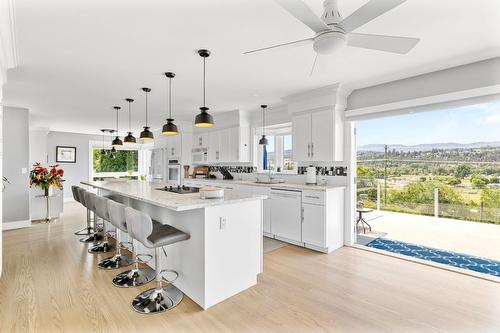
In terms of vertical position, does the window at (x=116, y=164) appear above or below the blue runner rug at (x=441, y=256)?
above

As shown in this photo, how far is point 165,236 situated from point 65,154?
329 inches

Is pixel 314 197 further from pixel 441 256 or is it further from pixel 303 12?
pixel 303 12

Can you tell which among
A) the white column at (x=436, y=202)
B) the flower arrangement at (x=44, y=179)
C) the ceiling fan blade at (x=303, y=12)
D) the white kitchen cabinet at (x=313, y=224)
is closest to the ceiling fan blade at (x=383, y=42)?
the ceiling fan blade at (x=303, y=12)

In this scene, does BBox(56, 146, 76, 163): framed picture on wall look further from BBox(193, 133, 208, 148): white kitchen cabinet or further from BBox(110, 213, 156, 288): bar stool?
BBox(110, 213, 156, 288): bar stool

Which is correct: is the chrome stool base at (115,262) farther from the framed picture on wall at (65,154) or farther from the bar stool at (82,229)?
the framed picture on wall at (65,154)

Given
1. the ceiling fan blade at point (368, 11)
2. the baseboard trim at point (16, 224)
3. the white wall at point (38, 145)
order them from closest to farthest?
the ceiling fan blade at point (368, 11) → the baseboard trim at point (16, 224) → the white wall at point (38, 145)

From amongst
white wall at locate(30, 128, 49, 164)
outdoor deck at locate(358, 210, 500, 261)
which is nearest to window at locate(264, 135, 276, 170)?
outdoor deck at locate(358, 210, 500, 261)

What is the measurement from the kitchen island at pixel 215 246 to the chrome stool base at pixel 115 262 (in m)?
0.80

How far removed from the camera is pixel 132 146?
32.9ft

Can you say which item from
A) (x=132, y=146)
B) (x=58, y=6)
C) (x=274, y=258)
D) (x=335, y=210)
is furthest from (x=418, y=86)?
(x=132, y=146)

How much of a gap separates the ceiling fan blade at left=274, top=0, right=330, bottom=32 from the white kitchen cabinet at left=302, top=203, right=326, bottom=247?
2.68 metres

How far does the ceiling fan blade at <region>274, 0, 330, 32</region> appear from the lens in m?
1.39

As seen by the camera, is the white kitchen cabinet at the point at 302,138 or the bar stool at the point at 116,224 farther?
the white kitchen cabinet at the point at 302,138

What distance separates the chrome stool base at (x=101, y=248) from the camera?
374cm
